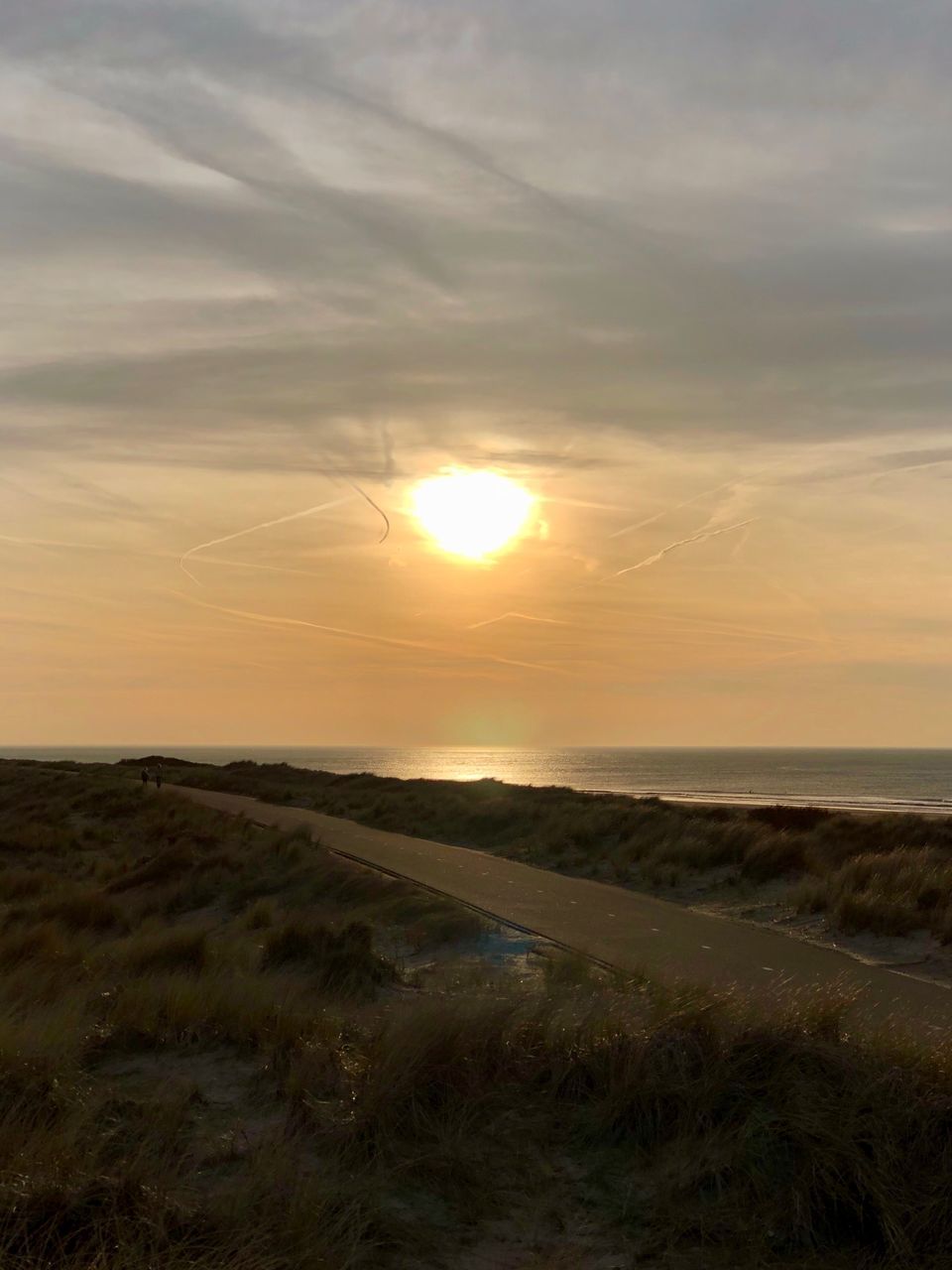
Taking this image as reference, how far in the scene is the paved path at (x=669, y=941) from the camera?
9.17 m

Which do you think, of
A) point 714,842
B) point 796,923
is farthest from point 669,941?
point 714,842

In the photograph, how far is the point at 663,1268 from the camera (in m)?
4.88

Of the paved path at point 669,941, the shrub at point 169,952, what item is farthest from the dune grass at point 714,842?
the shrub at point 169,952

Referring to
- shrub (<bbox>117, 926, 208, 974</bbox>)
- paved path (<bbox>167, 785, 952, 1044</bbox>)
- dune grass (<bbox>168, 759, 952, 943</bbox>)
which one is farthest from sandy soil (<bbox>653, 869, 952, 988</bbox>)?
shrub (<bbox>117, 926, 208, 974</bbox>)

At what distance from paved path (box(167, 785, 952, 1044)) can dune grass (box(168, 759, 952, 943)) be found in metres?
1.54

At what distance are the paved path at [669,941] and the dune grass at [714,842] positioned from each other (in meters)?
1.54

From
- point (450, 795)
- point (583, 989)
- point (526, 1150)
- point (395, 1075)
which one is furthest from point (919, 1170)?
point (450, 795)

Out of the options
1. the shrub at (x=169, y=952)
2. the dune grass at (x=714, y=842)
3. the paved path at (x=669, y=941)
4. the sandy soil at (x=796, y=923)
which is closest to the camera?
the paved path at (x=669, y=941)

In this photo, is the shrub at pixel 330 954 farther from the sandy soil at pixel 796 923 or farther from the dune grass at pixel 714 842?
the dune grass at pixel 714 842

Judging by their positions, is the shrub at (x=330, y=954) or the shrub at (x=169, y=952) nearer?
the shrub at (x=330, y=954)

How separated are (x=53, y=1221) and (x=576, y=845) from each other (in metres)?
22.2

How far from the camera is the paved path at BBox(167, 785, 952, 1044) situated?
917 cm

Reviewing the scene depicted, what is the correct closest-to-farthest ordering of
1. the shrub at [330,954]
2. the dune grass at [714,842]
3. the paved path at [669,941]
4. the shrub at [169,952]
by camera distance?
1. the paved path at [669,941]
2. the shrub at [330,954]
3. the shrub at [169,952]
4. the dune grass at [714,842]

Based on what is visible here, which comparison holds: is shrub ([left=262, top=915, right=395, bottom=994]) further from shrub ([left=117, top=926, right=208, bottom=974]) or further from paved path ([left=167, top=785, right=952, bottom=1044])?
paved path ([left=167, top=785, right=952, bottom=1044])
